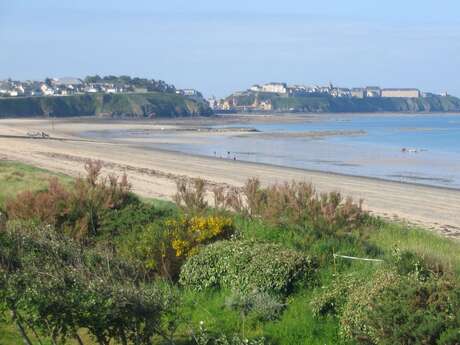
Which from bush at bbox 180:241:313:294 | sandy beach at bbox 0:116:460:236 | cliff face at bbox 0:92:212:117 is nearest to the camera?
bush at bbox 180:241:313:294

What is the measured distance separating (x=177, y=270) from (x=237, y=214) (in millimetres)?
2227

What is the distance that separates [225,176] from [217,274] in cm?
2251

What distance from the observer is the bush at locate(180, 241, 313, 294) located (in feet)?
27.8

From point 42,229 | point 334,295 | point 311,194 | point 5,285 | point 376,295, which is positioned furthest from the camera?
point 311,194

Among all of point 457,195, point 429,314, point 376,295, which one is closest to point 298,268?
point 376,295

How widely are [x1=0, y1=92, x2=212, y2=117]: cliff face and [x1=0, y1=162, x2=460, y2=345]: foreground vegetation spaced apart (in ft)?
371

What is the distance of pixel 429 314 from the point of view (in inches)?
253

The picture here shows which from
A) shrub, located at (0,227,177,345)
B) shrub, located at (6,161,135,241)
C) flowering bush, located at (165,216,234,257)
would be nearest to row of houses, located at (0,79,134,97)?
shrub, located at (6,161,135,241)

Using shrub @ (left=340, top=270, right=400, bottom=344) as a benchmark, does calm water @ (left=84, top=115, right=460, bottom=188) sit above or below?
below

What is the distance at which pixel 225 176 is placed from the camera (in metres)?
31.5

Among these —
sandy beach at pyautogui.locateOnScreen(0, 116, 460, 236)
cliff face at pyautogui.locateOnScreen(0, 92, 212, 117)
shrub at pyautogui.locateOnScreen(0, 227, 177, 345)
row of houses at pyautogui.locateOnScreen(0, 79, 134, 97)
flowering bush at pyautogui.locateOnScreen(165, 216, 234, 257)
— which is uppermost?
shrub at pyautogui.locateOnScreen(0, 227, 177, 345)

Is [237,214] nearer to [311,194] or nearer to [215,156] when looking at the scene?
[311,194]

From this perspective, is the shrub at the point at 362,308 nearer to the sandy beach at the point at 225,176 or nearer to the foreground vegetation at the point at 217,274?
the foreground vegetation at the point at 217,274

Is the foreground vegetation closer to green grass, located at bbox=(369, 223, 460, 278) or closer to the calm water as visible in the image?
green grass, located at bbox=(369, 223, 460, 278)
